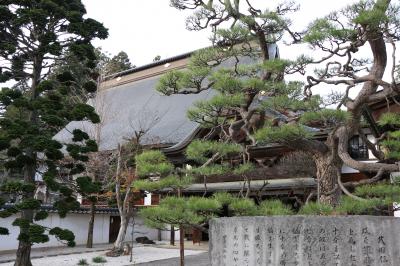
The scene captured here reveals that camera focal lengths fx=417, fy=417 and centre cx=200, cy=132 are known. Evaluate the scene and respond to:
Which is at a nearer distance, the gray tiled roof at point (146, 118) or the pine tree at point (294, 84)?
the pine tree at point (294, 84)

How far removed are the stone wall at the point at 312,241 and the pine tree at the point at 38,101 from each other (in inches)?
213

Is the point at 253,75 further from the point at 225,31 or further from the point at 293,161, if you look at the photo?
the point at 293,161

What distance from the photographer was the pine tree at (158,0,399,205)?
16.3 ft

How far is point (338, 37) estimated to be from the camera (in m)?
4.97

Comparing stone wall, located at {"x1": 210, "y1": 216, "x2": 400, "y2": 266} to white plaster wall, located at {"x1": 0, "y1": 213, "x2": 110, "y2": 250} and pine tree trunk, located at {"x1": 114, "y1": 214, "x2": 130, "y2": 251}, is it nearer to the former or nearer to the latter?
pine tree trunk, located at {"x1": 114, "y1": 214, "x2": 130, "y2": 251}

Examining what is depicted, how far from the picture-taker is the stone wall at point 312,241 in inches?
154

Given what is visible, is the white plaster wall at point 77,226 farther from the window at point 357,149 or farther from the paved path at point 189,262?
the window at point 357,149

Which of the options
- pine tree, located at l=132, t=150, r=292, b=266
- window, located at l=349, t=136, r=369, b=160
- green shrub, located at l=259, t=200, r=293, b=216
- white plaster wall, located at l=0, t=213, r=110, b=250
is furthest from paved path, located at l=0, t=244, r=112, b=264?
green shrub, located at l=259, t=200, r=293, b=216

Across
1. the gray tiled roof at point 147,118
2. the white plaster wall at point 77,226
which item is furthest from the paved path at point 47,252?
the gray tiled roof at point 147,118

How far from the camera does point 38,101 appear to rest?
30.2ft

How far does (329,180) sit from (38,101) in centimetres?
664

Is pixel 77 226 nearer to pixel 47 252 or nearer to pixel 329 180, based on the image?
pixel 47 252

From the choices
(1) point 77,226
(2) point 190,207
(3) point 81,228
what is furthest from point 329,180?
(3) point 81,228

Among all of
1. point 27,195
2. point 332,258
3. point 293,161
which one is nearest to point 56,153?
point 27,195
